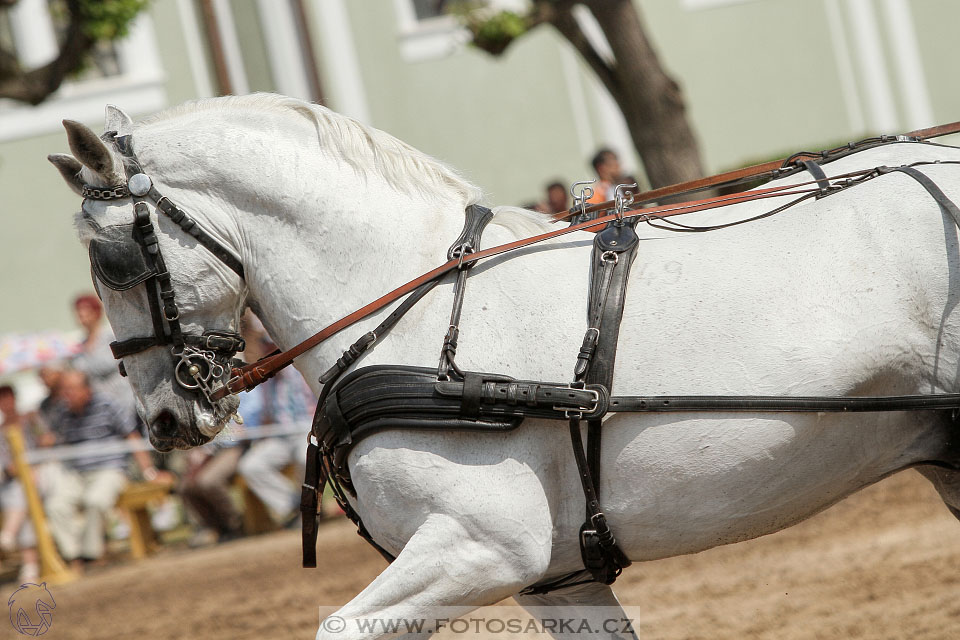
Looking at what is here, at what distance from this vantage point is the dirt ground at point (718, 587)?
193 inches

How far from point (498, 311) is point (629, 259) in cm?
40

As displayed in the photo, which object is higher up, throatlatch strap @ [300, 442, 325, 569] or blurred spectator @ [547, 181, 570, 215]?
blurred spectator @ [547, 181, 570, 215]

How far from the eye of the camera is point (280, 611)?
21.8 feet

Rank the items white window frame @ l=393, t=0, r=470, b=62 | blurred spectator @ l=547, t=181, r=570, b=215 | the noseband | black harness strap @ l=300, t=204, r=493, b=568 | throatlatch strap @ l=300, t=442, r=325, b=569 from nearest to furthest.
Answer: black harness strap @ l=300, t=204, r=493, b=568
the noseband
throatlatch strap @ l=300, t=442, r=325, b=569
blurred spectator @ l=547, t=181, r=570, b=215
white window frame @ l=393, t=0, r=470, b=62

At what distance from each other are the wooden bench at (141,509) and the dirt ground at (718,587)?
563mm

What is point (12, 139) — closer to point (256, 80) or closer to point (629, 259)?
point (256, 80)

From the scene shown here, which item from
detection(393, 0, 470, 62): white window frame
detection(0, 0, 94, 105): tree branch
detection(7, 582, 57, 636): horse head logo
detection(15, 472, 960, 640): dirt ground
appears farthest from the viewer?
detection(393, 0, 470, 62): white window frame

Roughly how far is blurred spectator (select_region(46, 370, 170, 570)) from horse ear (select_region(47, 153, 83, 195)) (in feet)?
21.8

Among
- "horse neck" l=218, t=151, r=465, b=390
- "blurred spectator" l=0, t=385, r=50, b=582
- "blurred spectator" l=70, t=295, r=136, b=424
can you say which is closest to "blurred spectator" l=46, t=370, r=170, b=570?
"blurred spectator" l=70, t=295, r=136, b=424

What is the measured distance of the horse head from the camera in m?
3.01

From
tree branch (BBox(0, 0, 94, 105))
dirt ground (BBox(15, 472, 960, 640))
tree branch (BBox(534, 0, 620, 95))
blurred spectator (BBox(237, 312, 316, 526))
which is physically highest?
tree branch (BBox(0, 0, 94, 105))

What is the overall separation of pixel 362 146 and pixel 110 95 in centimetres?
1290

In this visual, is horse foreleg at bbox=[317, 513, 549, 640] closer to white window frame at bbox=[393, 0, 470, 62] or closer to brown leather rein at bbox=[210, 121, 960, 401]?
brown leather rein at bbox=[210, 121, 960, 401]

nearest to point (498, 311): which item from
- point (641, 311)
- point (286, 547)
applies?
point (641, 311)
